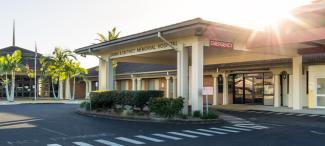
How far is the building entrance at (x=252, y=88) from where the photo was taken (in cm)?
2456

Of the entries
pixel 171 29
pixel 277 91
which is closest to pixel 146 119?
pixel 171 29

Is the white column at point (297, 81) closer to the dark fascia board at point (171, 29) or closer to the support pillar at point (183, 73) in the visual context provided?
the dark fascia board at point (171, 29)

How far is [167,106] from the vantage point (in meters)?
15.0

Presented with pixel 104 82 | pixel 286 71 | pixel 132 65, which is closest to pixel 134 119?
pixel 104 82

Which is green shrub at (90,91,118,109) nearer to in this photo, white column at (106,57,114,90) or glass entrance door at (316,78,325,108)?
white column at (106,57,114,90)

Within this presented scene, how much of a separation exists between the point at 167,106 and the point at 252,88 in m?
12.3

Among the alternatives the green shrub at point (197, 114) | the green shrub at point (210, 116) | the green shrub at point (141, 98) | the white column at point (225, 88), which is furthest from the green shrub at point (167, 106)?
the white column at point (225, 88)

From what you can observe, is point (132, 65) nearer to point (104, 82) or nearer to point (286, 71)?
point (104, 82)

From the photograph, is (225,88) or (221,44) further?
(225,88)

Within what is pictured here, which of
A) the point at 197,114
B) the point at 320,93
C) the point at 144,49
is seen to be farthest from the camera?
the point at 320,93

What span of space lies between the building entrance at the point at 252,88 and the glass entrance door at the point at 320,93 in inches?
142

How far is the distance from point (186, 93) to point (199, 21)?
3.90 meters

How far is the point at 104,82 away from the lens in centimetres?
2247

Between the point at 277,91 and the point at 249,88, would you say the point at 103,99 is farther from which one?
the point at 249,88
